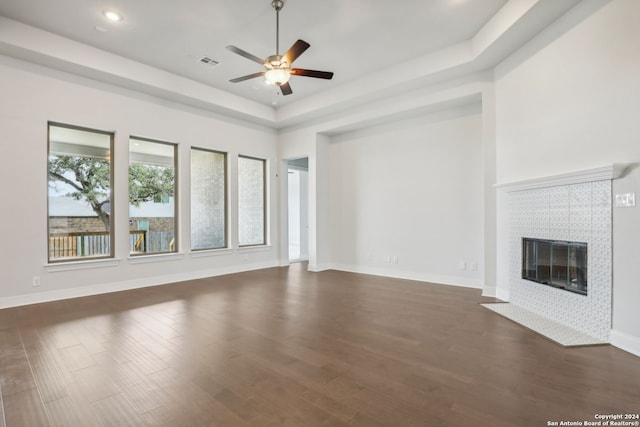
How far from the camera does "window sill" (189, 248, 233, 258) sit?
618 cm

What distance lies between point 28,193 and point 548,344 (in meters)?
6.57

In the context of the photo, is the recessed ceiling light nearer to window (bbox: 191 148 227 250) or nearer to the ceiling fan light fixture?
the ceiling fan light fixture

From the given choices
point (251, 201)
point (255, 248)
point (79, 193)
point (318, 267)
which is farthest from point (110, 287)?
point (318, 267)

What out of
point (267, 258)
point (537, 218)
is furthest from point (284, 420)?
point (267, 258)

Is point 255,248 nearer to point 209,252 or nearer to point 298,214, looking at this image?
point 209,252

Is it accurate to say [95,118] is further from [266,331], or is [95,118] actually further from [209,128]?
[266,331]

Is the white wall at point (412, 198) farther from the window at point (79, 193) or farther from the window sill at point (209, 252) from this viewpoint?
the window at point (79, 193)

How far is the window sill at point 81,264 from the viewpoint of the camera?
14.8 ft

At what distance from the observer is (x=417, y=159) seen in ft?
19.5

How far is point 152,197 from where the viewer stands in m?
5.77

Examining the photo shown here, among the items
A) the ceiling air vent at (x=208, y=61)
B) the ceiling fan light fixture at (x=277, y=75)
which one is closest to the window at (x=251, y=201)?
the ceiling air vent at (x=208, y=61)

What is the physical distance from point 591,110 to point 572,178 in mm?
691

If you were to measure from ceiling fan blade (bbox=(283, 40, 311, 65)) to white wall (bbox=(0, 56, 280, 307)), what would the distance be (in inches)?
134

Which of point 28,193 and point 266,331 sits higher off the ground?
point 28,193
